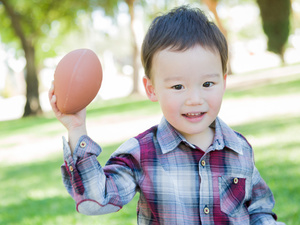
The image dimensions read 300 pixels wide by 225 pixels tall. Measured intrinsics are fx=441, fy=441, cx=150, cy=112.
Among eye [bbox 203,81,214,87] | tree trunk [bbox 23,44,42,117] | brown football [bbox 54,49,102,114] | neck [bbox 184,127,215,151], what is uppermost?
brown football [bbox 54,49,102,114]

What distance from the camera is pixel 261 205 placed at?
6.93 ft

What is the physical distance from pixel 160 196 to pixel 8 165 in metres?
5.82

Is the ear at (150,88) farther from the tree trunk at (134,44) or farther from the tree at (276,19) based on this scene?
the tree at (276,19)

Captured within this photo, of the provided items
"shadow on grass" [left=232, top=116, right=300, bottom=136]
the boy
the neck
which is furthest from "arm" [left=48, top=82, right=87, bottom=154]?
"shadow on grass" [left=232, top=116, right=300, bottom=136]

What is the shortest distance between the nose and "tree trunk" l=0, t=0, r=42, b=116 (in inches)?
632

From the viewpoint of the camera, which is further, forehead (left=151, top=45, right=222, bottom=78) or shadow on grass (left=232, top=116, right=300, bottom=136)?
shadow on grass (left=232, top=116, right=300, bottom=136)

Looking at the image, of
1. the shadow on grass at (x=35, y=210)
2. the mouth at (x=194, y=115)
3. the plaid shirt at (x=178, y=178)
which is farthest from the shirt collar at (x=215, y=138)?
the shadow on grass at (x=35, y=210)

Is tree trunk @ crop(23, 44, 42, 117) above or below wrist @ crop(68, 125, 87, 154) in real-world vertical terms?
below

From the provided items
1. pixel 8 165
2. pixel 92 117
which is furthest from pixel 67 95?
pixel 92 117

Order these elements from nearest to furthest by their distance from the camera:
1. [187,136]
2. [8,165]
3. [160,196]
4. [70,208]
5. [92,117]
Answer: [160,196] < [187,136] < [70,208] < [8,165] < [92,117]

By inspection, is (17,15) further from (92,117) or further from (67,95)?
(67,95)

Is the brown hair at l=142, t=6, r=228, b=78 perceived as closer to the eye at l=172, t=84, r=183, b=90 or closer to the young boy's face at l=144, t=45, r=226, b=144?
the young boy's face at l=144, t=45, r=226, b=144

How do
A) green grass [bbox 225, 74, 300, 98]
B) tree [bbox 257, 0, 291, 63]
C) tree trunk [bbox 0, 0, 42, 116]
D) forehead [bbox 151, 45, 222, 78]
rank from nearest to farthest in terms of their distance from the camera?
forehead [bbox 151, 45, 222, 78]
green grass [bbox 225, 74, 300, 98]
tree trunk [bbox 0, 0, 42, 116]
tree [bbox 257, 0, 291, 63]

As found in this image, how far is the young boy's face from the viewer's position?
5.97ft
